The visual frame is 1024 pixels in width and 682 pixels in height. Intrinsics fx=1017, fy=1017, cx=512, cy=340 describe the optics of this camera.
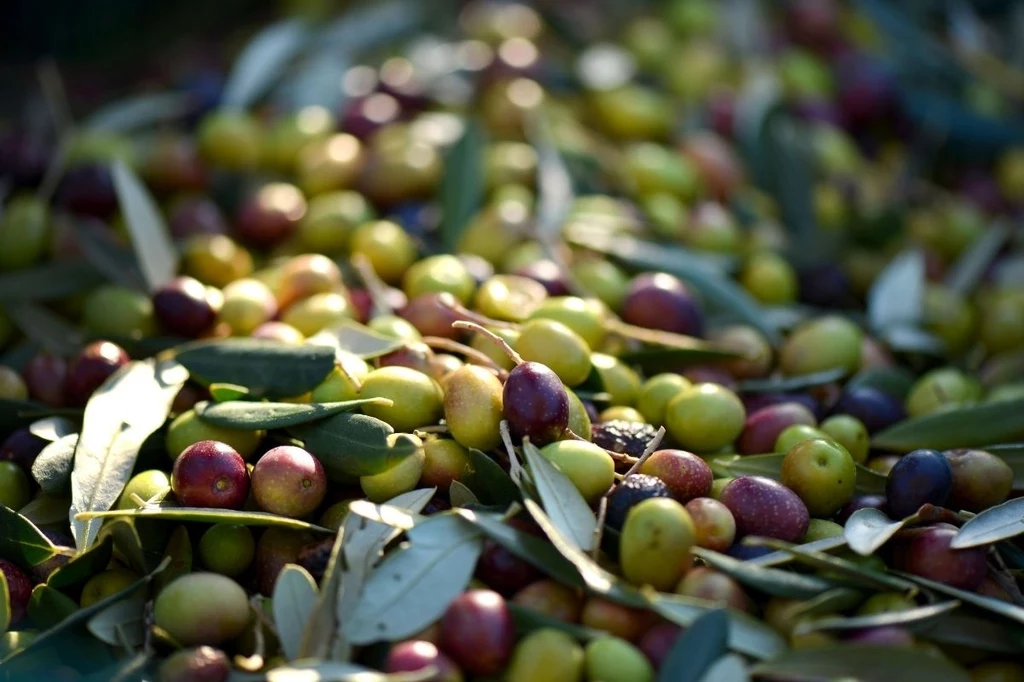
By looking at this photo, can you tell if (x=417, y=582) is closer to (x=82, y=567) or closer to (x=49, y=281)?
(x=82, y=567)

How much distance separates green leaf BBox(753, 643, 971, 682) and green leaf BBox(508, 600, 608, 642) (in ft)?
0.59

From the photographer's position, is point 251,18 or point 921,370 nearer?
point 921,370

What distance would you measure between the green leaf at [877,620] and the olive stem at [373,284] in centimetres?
85

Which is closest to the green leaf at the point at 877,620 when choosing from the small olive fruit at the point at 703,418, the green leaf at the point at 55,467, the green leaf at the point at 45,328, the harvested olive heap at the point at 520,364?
the harvested olive heap at the point at 520,364

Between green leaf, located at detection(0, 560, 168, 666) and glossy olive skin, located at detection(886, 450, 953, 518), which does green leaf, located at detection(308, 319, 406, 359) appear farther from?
glossy olive skin, located at detection(886, 450, 953, 518)

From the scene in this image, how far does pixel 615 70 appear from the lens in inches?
103

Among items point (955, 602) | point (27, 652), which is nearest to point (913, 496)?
point (955, 602)

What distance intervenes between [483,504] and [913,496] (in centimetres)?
54

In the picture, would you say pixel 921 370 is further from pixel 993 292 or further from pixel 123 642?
pixel 123 642

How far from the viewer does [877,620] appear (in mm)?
1096

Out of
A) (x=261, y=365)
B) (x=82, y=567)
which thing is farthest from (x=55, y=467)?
(x=261, y=365)

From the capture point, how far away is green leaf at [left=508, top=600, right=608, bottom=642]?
1108mm

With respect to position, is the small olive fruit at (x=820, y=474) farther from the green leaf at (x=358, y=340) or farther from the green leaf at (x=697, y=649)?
the green leaf at (x=358, y=340)

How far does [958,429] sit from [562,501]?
0.68 meters
